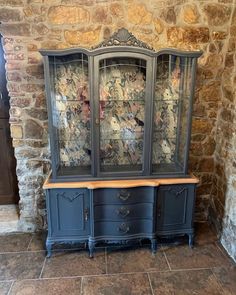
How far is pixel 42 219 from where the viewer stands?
9.34 feet

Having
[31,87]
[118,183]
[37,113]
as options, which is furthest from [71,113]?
[118,183]

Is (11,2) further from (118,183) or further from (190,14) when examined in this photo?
(118,183)

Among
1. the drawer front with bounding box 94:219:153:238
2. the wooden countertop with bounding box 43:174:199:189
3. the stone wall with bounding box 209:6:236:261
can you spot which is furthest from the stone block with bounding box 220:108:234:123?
the drawer front with bounding box 94:219:153:238

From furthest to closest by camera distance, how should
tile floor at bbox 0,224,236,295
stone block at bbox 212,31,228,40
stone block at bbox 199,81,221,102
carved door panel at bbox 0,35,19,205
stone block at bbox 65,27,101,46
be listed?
carved door panel at bbox 0,35,19,205 → stone block at bbox 199,81,221,102 → stone block at bbox 212,31,228,40 → stone block at bbox 65,27,101,46 → tile floor at bbox 0,224,236,295

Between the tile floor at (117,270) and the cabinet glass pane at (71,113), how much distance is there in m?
0.85

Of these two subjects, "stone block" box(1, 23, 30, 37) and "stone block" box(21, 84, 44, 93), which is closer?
"stone block" box(1, 23, 30, 37)

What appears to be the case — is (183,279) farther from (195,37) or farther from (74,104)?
(195,37)

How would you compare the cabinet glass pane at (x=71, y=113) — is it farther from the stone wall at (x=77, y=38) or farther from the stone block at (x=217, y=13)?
the stone block at (x=217, y=13)

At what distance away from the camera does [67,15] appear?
2387 mm

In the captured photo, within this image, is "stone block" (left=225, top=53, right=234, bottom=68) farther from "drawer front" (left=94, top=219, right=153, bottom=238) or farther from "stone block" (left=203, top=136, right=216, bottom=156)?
"drawer front" (left=94, top=219, right=153, bottom=238)

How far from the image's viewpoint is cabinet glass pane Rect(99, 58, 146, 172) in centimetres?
239

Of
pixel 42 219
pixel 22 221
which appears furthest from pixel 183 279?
pixel 22 221

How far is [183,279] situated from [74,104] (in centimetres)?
187

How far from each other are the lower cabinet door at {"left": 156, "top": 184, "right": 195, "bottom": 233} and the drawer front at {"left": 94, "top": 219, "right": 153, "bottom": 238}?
4.8 inches
